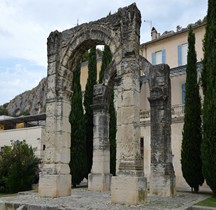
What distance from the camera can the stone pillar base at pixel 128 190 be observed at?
909cm

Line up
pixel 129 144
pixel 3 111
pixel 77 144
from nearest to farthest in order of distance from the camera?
pixel 129 144 → pixel 77 144 → pixel 3 111

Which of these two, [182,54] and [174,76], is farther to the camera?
[182,54]

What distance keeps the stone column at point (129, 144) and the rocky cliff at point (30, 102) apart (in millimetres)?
48423

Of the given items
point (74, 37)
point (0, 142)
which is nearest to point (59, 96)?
point (74, 37)

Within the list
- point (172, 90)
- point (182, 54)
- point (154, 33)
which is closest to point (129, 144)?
point (172, 90)

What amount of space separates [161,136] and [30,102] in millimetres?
59301

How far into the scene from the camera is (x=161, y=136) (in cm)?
1270

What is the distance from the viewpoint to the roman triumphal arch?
945 centimetres

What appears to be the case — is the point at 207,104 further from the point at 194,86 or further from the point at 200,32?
the point at 200,32

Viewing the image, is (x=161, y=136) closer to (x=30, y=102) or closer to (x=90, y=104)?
(x=90, y=104)

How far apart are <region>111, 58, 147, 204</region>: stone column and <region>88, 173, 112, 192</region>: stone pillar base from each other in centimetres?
449

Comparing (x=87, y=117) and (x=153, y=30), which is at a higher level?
(x=153, y=30)

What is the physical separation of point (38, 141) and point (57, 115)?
14.3 metres

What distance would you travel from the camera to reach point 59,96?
1171 cm
